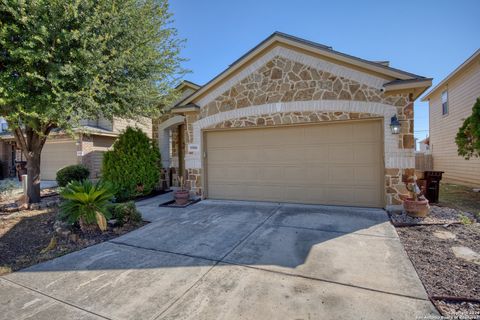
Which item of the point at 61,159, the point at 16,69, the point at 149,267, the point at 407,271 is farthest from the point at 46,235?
the point at 61,159

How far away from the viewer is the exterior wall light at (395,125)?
5930mm

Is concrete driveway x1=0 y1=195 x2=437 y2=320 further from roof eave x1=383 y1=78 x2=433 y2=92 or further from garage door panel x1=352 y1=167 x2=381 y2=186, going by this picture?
roof eave x1=383 y1=78 x2=433 y2=92

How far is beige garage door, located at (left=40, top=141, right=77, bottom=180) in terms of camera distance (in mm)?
13984

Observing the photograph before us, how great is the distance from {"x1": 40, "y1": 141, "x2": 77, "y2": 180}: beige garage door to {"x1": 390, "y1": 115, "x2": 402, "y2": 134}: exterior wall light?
15.4 m

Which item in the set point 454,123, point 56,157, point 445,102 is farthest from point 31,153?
point 445,102

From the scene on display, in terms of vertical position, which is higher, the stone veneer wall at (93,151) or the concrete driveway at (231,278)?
the stone veneer wall at (93,151)

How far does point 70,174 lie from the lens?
10719mm

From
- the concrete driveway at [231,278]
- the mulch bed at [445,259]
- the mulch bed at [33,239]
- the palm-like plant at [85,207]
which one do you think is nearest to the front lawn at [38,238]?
the mulch bed at [33,239]

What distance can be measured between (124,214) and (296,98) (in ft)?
18.3

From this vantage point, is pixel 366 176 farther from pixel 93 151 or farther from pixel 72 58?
pixel 93 151

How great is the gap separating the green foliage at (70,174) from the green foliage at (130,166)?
2817 mm

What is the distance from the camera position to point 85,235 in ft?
16.2

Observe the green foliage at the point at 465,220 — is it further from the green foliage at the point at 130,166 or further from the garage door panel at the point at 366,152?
the green foliage at the point at 130,166

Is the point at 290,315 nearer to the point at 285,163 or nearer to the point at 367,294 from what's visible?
the point at 367,294
